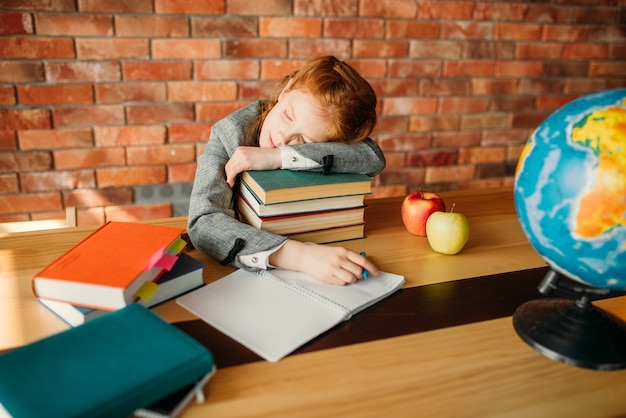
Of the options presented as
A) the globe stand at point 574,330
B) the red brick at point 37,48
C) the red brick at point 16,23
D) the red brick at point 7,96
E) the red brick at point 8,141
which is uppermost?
the red brick at point 16,23

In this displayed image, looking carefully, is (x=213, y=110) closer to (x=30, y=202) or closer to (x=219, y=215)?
(x=30, y=202)

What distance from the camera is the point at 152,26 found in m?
1.89

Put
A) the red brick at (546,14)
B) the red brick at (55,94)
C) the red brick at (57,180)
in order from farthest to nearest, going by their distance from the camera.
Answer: the red brick at (546,14) < the red brick at (57,180) < the red brick at (55,94)

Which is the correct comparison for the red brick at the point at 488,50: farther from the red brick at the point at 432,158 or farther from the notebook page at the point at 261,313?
the notebook page at the point at 261,313

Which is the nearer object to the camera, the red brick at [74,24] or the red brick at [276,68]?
the red brick at [74,24]

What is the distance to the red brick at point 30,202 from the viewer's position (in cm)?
195

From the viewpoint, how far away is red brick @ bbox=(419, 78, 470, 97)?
2350 mm

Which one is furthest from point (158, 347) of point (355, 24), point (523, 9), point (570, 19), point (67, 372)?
point (570, 19)

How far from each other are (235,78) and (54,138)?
0.70 meters

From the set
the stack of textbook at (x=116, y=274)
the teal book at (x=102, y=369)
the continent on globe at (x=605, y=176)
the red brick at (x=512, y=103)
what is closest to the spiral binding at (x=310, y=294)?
the stack of textbook at (x=116, y=274)

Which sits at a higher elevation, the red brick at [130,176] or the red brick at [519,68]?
the red brick at [519,68]

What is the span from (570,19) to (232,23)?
5.24 feet

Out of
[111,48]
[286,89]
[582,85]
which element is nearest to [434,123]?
[582,85]

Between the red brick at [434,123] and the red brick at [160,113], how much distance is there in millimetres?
996
